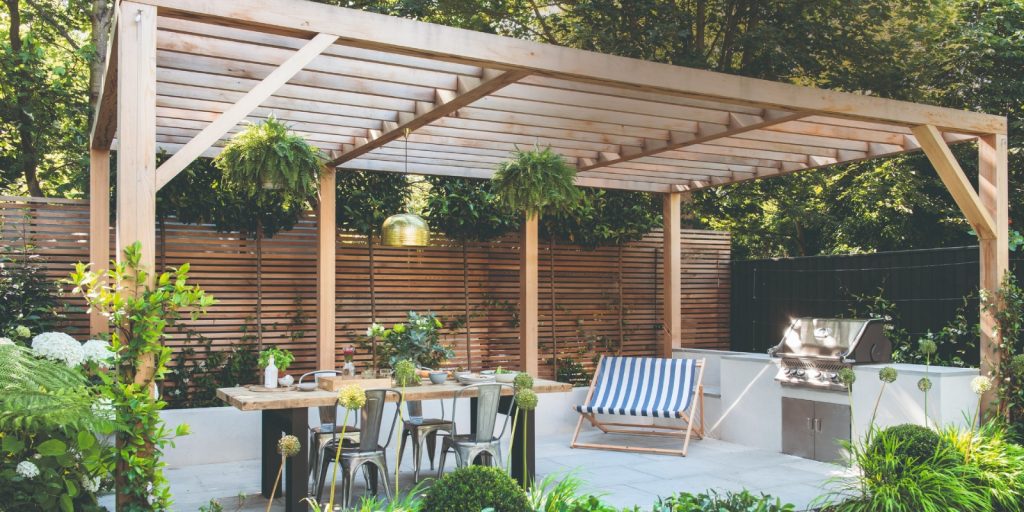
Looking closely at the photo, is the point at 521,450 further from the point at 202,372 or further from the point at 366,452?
the point at 202,372

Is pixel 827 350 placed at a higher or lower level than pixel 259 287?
lower

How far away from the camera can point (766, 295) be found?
1041cm

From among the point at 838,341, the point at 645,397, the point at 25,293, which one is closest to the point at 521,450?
the point at 645,397

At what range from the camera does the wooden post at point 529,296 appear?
8.45m

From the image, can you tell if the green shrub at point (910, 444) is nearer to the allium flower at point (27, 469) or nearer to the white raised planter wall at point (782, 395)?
the white raised planter wall at point (782, 395)

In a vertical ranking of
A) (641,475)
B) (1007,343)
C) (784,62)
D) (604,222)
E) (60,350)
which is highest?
(784,62)

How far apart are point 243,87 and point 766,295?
705 cm

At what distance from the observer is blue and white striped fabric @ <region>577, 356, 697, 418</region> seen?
301 inches

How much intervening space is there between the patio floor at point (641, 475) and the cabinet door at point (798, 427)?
11cm

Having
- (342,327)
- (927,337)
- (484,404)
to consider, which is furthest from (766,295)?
(484,404)

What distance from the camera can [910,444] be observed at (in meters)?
5.22

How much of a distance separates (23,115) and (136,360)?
6.60 metres

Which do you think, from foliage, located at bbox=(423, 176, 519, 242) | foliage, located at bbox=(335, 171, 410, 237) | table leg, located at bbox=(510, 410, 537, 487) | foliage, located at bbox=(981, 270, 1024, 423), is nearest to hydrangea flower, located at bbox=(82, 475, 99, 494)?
table leg, located at bbox=(510, 410, 537, 487)

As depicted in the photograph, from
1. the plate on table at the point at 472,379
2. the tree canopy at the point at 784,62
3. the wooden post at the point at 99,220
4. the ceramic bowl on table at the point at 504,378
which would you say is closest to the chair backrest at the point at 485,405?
the plate on table at the point at 472,379
